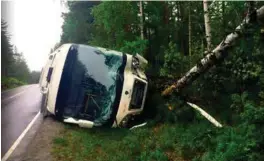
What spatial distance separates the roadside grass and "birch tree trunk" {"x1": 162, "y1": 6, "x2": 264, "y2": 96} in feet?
4.61

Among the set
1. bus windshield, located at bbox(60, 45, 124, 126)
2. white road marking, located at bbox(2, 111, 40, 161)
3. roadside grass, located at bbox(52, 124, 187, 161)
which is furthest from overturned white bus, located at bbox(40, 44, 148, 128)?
white road marking, located at bbox(2, 111, 40, 161)

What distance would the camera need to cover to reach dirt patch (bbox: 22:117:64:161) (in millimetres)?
7666

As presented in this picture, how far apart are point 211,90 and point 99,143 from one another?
11.8ft

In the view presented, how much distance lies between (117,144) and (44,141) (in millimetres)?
2008

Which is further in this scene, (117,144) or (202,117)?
(202,117)

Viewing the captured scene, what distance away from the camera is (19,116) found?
13273 mm

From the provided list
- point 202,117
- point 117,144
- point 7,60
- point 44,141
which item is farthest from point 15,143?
point 7,60

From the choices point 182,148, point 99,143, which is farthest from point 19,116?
point 182,148

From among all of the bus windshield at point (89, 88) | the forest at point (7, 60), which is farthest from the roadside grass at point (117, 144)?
the forest at point (7, 60)

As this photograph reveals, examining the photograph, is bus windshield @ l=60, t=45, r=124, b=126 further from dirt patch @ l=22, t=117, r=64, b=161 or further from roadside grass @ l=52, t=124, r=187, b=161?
dirt patch @ l=22, t=117, r=64, b=161

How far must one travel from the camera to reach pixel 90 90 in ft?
29.3

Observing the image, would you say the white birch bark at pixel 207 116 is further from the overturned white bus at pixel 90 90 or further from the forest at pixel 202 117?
the overturned white bus at pixel 90 90

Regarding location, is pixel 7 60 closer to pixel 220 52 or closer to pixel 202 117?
pixel 202 117

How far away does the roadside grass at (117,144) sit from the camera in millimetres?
7281
